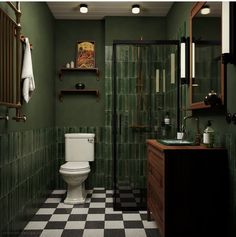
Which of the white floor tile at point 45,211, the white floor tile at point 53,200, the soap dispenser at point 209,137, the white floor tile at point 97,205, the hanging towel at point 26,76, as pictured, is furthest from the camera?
the white floor tile at point 53,200

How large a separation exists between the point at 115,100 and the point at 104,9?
143 cm

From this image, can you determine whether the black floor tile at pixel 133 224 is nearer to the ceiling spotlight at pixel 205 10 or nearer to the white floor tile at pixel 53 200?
the white floor tile at pixel 53 200

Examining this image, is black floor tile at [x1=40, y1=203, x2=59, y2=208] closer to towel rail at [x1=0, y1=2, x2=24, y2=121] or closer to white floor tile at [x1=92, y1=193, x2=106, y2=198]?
white floor tile at [x1=92, y1=193, x2=106, y2=198]

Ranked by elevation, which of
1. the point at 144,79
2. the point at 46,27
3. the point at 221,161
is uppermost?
the point at 46,27

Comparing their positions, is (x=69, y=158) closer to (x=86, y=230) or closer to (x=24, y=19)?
(x=86, y=230)

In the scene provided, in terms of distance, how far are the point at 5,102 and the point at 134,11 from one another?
2.60 metres

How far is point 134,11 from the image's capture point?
4.11m

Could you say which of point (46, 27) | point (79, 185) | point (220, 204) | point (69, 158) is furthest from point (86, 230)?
point (46, 27)

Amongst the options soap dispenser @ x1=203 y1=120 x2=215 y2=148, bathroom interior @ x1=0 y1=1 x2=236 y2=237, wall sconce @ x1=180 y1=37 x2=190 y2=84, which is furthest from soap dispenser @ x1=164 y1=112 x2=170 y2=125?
soap dispenser @ x1=203 y1=120 x2=215 y2=148

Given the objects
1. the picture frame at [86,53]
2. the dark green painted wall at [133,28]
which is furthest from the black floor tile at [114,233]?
the dark green painted wall at [133,28]

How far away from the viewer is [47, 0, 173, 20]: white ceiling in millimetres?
3998

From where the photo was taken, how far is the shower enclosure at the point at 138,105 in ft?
12.0

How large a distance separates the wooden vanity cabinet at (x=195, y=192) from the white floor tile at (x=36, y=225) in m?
1.34

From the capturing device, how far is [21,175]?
2.77 metres
